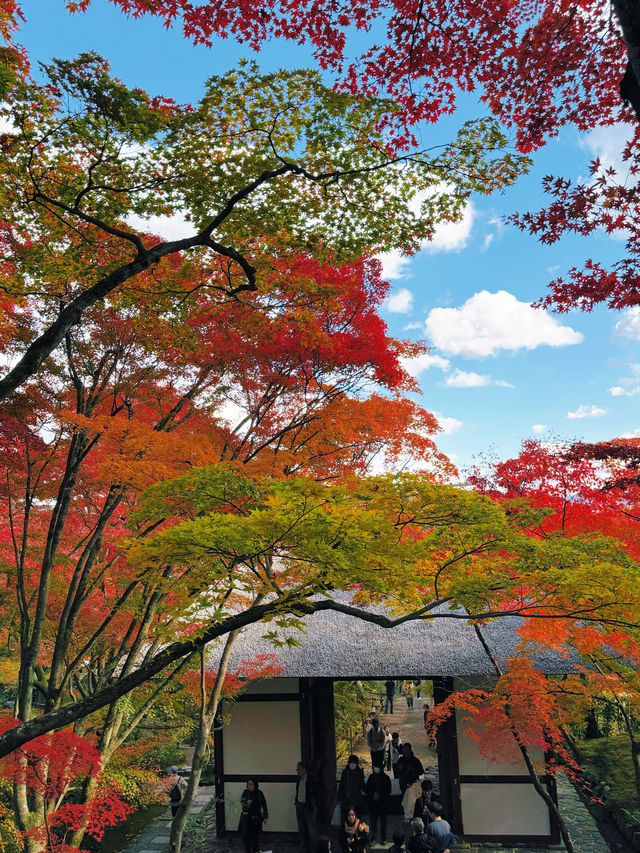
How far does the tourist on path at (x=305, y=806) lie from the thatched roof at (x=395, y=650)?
1.66m

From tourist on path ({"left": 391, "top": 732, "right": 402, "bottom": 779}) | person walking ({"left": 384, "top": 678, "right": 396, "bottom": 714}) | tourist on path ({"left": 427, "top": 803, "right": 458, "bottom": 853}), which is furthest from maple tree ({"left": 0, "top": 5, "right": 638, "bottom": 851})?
person walking ({"left": 384, "top": 678, "right": 396, "bottom": 714})

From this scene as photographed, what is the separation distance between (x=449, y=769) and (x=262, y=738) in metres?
3.18

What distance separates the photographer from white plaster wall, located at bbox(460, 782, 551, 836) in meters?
8.82

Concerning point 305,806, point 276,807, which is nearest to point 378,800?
point 305,806

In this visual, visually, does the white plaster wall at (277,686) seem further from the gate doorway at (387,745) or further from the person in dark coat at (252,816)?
the gate doorway at (387,745)

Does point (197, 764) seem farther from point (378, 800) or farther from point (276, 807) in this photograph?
point (378, 800)

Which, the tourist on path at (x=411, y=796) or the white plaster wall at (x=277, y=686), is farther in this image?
the white plaster wall at (x=277, y=686)

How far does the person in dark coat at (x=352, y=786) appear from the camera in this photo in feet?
30.1

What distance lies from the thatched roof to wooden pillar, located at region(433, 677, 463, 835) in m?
0.59

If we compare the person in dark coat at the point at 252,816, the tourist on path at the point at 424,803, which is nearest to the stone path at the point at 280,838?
the person in dark coat at the point at 252,816

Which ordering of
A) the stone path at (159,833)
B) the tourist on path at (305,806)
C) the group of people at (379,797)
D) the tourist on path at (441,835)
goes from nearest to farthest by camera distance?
the tourist on path at (441,835) < the group of people at (379,797) < the tourist on path at (305,806) < the stone path at (159,833)

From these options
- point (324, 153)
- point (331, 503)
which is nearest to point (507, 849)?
point (331, 503)

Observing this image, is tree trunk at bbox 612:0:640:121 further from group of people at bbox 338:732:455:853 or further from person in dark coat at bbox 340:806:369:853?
person in dark coat at bbox 340:806:369:853

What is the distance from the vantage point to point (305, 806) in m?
8.87
